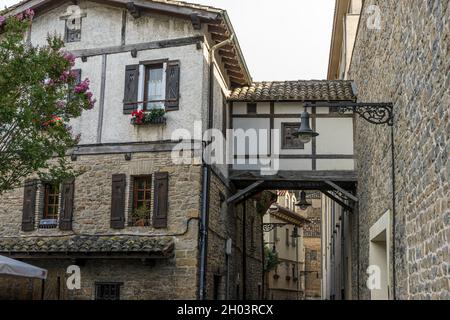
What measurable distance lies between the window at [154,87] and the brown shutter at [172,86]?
0.60ft

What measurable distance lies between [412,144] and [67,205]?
885 cm

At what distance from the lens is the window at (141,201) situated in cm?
1359

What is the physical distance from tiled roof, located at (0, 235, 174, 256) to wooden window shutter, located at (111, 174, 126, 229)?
315mm

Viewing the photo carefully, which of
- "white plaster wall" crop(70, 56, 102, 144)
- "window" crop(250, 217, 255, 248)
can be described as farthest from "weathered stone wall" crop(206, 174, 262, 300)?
"white plaster wall" crop(70, 56, 102, 144)

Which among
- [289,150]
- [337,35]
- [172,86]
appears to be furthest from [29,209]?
[337,35]

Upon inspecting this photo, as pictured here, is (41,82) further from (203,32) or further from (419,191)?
(419,191)

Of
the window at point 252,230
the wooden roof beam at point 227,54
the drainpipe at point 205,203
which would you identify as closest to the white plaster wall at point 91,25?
the drainpipe at point 205,203

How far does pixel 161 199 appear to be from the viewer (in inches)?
526

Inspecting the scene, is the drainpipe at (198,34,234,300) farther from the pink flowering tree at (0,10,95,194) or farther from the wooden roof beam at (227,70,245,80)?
the pink flowering tree at (0,10,95,194)

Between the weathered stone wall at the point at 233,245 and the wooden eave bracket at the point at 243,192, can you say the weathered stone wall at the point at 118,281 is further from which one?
the wooden eave bracket at the point at 243,192
